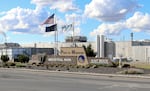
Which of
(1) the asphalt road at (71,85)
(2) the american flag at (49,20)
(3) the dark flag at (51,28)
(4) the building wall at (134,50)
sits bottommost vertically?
(1) the asphalt road at (71,85)

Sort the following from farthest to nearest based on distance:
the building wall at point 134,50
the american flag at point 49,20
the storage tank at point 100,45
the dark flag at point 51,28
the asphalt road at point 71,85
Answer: the storage tank at point 100,45, the building wall at point 134,50, the dark flag at point 51,28, the american flag at point 49,20, the asphalt road at point 71,85

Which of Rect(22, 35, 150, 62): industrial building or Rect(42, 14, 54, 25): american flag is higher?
Rect(42, 14, 54, 25): american flag

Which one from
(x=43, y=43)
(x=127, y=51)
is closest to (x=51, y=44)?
(x=43, y=43)

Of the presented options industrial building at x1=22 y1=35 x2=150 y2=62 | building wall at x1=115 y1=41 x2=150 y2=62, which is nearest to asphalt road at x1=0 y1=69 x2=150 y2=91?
building wall at x1=115 y1=41 x2=150 y2=62

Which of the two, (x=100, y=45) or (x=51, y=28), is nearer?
(x=51, y=28)

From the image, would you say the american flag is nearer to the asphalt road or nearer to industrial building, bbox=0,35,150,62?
the asphalt road

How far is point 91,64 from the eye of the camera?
51.6 m

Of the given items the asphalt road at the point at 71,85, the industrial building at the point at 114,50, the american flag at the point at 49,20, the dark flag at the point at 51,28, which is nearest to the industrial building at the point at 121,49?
the industrial building at the point at 114,50

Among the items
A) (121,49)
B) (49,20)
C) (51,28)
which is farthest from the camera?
(121,49)

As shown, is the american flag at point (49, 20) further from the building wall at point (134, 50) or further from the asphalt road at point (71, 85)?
the building wall at point (134, 50)

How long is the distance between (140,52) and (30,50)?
4250cm

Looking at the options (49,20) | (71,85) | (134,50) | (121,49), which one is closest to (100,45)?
(121,49)

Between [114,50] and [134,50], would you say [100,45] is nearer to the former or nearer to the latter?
[114,50]

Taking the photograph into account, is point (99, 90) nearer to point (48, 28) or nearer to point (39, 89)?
point (39, 89)
